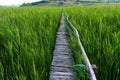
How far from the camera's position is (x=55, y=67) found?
1758mm

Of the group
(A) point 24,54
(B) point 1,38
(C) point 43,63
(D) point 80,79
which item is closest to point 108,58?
(D) point 80,79

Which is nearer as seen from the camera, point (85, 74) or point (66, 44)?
point (85, 74)

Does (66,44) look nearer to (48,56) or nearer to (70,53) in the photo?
(70,53)

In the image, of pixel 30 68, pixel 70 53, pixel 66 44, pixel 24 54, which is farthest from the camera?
pixel 66 44

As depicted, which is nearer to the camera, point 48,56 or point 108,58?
point 108,58

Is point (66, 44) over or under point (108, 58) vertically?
under

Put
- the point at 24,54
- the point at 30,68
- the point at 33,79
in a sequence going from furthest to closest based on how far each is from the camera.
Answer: the point at 24,54, the point at 30,68, the point at 33,79

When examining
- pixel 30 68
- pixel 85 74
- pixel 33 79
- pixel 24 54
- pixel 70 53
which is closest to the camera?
pixel 33 79

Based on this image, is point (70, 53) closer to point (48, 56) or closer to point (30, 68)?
point (48, 56)

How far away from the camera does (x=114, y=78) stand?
1.58m

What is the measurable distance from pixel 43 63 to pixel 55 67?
98mm

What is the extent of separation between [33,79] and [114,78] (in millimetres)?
487

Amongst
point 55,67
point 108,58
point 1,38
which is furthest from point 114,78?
point 1,38

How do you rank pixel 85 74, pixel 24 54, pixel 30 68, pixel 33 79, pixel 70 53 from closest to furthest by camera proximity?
pixel 33 79 < pixel 85 74 < pixel 30 68 < pixel 24 54 < pixel 70 53
